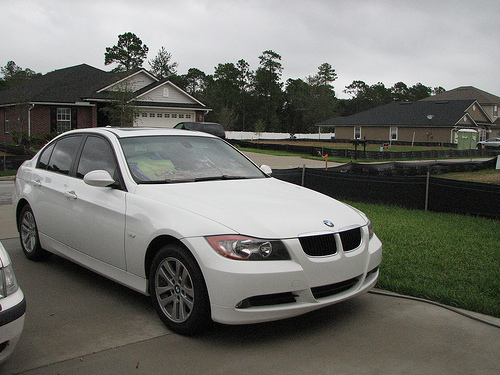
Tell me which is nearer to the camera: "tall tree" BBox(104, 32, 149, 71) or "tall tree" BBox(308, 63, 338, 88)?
"tall tree" BBox(104, 32, 149, 71)

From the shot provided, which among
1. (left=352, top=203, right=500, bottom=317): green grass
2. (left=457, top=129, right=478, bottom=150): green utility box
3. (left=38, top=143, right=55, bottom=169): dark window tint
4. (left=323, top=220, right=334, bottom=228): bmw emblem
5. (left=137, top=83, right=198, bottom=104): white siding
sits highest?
(left=137, top=83, right=198, bottom=104): white siding

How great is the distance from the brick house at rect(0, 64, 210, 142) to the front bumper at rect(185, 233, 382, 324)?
1203 inches

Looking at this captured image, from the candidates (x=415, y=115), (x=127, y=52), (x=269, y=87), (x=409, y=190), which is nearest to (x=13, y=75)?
(x=127, y=52)

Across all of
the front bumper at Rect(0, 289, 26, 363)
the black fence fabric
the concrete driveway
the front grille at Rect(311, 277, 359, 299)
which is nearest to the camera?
the front bumper at Rect(0, 289, 26, 363)

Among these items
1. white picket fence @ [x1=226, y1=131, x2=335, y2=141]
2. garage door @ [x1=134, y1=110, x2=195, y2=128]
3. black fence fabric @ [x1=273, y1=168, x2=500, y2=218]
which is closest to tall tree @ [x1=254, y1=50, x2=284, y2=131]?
white picket fence @ [x1=226, y1=131, x2=335, y2=141]

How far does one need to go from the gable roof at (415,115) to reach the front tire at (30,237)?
56918mm

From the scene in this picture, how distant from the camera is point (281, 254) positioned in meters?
3.72

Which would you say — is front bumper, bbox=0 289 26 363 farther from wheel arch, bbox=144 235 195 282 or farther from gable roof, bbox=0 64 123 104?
gable roof, bbox=0 64 123 104

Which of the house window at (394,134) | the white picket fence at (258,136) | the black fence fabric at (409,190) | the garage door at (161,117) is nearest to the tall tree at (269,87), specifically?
the white picket fence at (258,136)

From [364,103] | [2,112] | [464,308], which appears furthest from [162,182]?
[364,103]

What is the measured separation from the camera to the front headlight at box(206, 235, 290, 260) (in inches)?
144

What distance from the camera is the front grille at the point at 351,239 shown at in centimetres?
407

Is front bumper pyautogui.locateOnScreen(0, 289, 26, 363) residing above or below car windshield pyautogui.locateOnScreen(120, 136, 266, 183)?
below

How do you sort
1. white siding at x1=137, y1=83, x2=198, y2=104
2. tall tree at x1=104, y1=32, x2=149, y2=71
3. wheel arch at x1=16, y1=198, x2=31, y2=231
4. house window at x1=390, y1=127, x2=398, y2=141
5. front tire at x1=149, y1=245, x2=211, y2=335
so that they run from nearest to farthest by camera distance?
front tire at x1=149, y1=245, x2=211, y2=335
wheel arch at x1=16, y1=198, x2=31, y2=231
white siding at x1=137, y1=83, x2=198, y2=104
house window at x1=390, y1=127, x2=398, y2=141
tall tree at x1=104, y1=32, x2=149, y2=71
